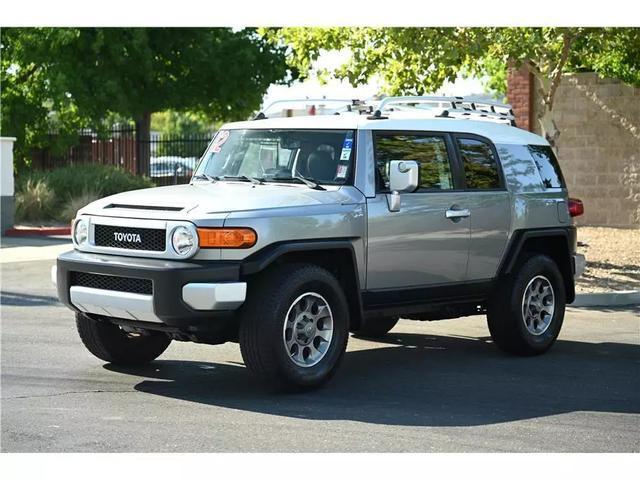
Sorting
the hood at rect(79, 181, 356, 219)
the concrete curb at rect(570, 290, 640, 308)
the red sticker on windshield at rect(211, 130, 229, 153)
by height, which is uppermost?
the red sticker on windshield at rect(211, 130, 229, 153)

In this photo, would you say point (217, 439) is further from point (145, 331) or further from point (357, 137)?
point (357, 137)

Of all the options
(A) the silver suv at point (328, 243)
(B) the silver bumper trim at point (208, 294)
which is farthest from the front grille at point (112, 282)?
(B) the silver bumper trim at point (208, 294)

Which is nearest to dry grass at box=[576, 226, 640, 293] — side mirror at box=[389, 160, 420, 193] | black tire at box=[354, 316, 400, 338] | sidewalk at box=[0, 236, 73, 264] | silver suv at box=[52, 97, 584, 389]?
black tire at box=[354, 316, 400, 338]

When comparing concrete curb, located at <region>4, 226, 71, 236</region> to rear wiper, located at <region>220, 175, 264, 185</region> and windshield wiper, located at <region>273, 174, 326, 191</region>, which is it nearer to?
rear wiper, located at <region>220, 175, 264, 185</region>

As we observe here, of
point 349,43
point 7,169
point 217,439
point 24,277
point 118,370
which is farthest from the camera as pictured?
point 7,169

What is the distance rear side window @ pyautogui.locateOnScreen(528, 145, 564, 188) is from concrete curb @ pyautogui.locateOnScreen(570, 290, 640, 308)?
3.10 metres

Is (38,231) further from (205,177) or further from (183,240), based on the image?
(183,240)

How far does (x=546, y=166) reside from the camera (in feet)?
36.7

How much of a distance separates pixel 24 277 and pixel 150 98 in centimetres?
1734

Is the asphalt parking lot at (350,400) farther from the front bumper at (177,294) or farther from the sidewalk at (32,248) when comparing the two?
the sidewalk at (32,248)

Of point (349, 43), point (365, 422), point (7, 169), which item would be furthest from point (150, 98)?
point (365, 422)

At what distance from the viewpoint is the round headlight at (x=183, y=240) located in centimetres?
841

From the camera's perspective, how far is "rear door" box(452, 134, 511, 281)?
10.1 metres

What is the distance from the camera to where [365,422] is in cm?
786
